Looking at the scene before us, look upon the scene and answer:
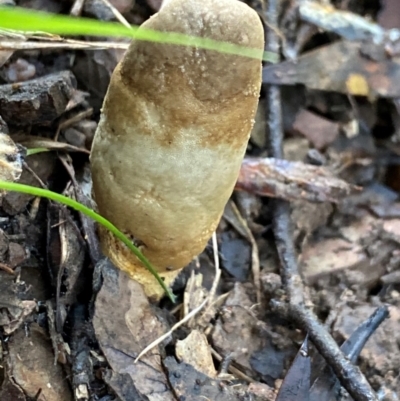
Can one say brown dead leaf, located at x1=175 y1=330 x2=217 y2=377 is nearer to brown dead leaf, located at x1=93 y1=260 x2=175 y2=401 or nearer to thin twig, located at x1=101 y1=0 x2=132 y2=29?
brown dead leaf, located at x1=93 y1=260 x2=175 y2=401

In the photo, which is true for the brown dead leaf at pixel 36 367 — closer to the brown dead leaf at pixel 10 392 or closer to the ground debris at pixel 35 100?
the brown dead leaf at pixel 10 392

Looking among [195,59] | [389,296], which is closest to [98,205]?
[195,59]

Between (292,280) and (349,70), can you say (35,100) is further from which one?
(349,70)

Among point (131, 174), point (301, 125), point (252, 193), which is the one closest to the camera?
point (131, 174)

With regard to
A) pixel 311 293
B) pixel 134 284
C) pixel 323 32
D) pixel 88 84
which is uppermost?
pixel 323 32

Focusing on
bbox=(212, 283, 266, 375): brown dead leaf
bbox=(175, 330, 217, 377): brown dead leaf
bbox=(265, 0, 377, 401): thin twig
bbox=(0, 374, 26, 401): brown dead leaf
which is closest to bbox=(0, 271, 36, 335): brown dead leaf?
bbox=(0, 374, 26, 401): brown dead leaf

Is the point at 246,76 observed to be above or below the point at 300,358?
above

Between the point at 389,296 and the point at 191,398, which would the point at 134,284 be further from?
the point at 389,296
